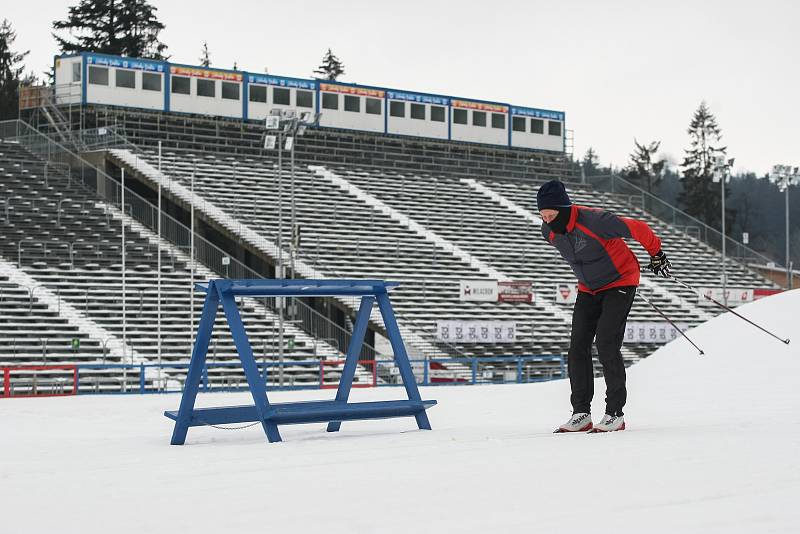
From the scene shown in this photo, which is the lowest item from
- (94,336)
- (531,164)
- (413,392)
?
(94,336)

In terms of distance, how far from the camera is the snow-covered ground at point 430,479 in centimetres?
427

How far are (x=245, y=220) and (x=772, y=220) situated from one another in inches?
3787

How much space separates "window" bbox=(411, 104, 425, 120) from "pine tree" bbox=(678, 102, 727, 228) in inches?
1413

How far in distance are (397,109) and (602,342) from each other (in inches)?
1962

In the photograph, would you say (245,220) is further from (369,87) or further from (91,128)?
(369,87)

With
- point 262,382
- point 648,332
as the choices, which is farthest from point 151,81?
point 262,382

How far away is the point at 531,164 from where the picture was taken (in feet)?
197

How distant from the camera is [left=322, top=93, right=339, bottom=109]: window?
54.8m

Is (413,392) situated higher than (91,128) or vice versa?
(91,128)

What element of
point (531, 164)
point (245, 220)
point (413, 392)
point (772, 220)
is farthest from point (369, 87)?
point (772, 220)

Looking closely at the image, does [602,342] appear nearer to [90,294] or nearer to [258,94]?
[90,294]

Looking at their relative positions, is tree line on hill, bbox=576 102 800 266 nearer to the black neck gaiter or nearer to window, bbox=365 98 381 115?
window, bbox=365 98 381 115

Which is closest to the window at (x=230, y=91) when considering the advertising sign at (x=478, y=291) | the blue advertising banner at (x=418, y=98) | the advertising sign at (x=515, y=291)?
the blue advertising banner at (x=418, y=98)

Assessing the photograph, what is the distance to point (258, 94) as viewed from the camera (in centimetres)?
5328
